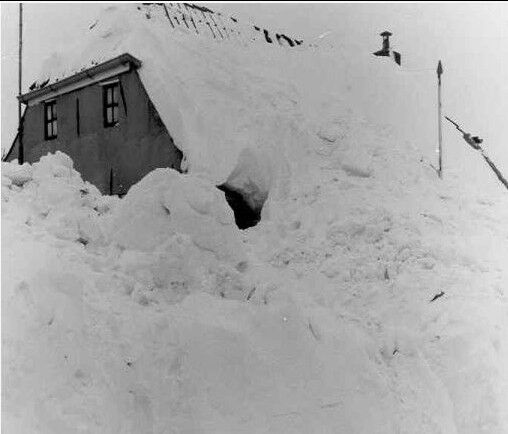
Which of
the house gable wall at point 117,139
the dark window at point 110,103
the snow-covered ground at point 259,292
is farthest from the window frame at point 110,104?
the snow-covered ground at point 259,292

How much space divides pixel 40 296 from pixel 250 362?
7.77ft

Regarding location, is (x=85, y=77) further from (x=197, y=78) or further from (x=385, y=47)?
(x=385, y=47)

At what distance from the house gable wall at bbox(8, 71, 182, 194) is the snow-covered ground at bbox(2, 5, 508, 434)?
59cm

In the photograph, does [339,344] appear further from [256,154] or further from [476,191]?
[476,191]

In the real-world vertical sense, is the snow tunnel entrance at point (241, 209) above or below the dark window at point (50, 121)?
below

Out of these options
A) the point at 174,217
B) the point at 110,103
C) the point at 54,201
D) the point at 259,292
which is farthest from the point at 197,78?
the point at 259,292

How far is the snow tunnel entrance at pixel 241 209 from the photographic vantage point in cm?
1120

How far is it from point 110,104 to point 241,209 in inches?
176

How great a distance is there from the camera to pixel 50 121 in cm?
1504

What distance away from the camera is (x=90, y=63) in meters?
13.7

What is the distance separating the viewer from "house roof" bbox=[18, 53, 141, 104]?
12.5m

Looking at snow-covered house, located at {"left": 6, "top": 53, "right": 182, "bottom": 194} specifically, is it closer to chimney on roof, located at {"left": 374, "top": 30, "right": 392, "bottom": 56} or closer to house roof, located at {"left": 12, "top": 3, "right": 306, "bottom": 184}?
house roof, located at {"left": 12, "top": 3, "right": 306, "bottom": 184}

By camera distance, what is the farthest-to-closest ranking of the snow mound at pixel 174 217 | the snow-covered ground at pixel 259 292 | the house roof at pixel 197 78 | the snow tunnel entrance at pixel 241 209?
the house roof at pixel 197 78
the snow tunnel entrance at pixel 241 209
the snow mound at pixel 174 217
the snow-covered ground at pixel 259 292

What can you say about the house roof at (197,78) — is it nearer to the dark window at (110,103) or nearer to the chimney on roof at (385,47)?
the dark window at (110,103)
